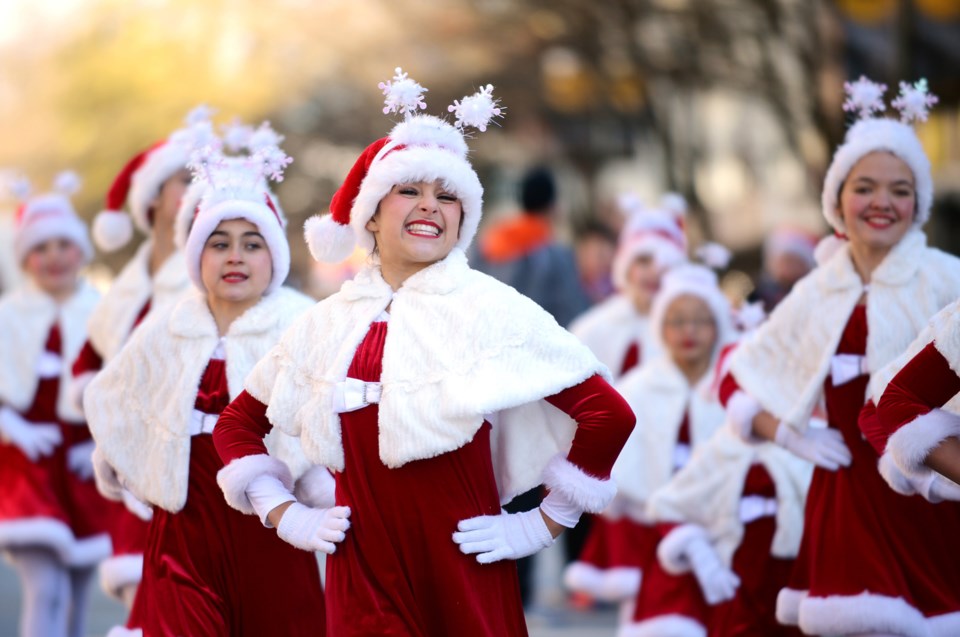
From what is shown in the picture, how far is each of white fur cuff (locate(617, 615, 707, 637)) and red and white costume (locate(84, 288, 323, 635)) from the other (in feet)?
8.52

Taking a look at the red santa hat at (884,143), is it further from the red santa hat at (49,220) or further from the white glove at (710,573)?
the red santa hat at (49,220)

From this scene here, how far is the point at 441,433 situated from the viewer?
578 centimetres

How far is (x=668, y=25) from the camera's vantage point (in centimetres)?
2012

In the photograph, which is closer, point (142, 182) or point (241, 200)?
point (241, 200)

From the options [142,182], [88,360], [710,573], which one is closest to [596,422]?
[710,573]

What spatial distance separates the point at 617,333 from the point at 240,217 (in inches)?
191

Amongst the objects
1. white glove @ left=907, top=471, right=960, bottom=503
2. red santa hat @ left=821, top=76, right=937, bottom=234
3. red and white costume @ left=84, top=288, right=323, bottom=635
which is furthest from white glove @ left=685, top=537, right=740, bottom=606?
red and white costume @ left=84, top=288, right=323, bottom=635

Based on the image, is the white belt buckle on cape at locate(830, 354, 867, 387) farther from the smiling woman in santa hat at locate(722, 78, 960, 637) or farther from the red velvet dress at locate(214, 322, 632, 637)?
the red velvet dress at locate(214, 322, 632, 637)

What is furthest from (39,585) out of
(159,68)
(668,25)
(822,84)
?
(159,68)

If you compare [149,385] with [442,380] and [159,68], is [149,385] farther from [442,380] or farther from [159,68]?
[159,68]

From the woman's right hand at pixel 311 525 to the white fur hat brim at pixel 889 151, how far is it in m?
2.85

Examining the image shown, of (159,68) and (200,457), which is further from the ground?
(159,68)

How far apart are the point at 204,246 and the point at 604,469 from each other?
2.12 m

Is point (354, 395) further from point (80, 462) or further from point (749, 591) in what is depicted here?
point (80, 462)
